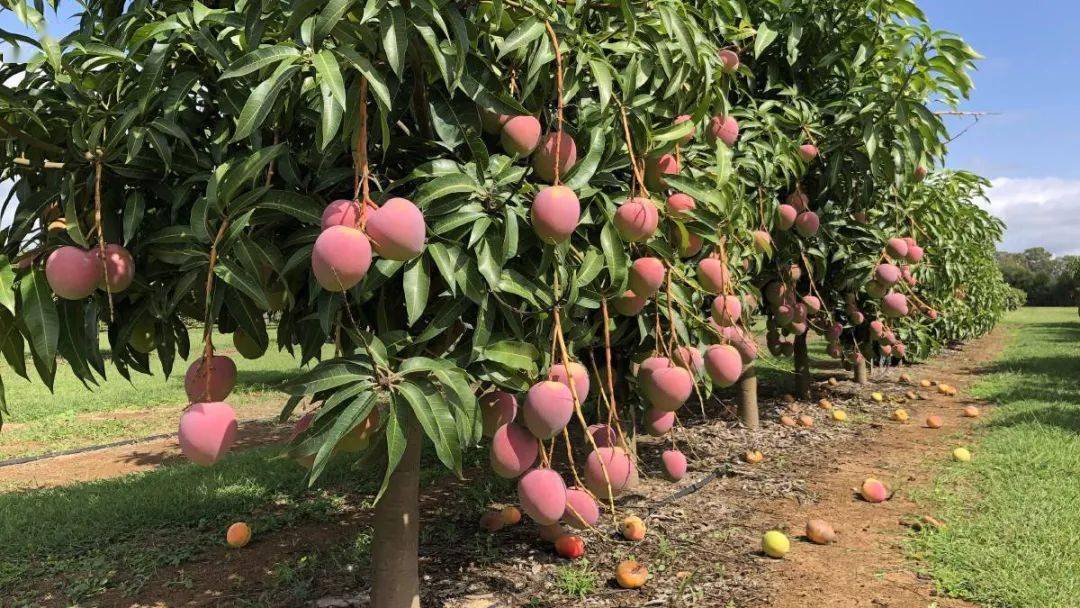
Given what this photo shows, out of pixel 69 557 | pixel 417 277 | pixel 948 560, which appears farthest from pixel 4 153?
pixel 948 560

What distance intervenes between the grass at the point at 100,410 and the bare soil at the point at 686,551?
179 centimetres

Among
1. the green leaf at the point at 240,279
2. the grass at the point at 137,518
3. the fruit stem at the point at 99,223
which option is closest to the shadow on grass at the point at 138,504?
the grass at the point at 137,518

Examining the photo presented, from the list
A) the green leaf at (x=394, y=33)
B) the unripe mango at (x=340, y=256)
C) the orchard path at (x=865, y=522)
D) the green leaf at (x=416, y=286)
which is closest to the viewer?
the unripe mango at (x=340, y=256)

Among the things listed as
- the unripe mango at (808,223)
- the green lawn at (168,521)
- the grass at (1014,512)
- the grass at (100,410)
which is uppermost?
the unripe mango at (808,223)

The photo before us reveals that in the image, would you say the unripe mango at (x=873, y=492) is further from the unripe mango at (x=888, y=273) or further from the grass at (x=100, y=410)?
the grass at (x=100, y=410)

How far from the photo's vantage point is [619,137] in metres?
1.53

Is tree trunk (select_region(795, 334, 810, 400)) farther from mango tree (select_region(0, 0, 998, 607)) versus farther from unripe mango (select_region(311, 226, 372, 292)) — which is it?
unripe mango (select_region(311, 226, 372, 292))

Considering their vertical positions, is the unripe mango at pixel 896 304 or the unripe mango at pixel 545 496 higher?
the unripe mango at pixel 896 304

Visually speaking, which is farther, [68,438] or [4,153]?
[68,438]

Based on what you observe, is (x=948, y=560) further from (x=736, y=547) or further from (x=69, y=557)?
(x=69, y=557)

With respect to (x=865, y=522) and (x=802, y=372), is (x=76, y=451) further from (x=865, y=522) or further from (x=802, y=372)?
(x=802, y=372)

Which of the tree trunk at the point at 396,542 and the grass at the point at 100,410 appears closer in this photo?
the tree trunk at the point at 396,542

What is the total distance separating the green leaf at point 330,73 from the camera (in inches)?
38.6

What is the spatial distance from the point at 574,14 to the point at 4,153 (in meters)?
1.21
